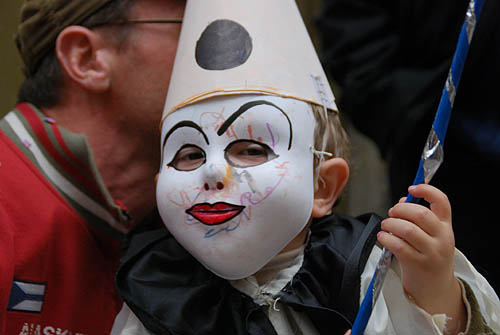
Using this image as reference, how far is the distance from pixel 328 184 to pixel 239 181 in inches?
9.4

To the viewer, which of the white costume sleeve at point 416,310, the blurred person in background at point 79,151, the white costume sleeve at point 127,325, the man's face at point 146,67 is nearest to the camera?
the white costume sleeve at point 416,310

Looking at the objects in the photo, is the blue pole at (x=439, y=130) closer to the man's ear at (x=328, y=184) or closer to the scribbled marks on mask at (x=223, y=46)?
the man's ear at (x=328, y=184)

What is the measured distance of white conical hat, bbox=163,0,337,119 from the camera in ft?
4.11

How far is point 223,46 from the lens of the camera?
50.7 inches

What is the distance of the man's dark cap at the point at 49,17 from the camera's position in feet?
5.28

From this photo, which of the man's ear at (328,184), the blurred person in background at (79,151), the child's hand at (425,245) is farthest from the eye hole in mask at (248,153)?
the blurred person in background at (79,151)

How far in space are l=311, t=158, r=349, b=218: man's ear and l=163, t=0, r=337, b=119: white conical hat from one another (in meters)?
0.11

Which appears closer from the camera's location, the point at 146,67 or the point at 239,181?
the point at 239,181

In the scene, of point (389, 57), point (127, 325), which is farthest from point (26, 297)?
point (389, 57)

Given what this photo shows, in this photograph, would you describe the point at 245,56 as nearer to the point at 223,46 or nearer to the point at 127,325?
the point at 223,46

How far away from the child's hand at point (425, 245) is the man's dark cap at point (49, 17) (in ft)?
2.90

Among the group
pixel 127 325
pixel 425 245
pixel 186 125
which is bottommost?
pixel 127 325

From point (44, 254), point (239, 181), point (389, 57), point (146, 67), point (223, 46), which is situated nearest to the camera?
point (239, 181)

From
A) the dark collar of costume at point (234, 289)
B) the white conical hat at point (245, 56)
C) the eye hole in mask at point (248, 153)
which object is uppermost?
the white conical hat at point (245, 56)
